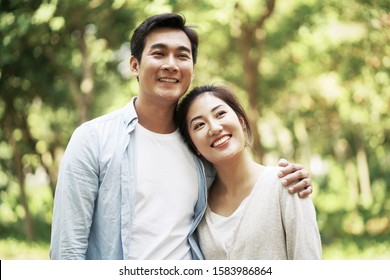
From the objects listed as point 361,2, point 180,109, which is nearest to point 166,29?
point 180,109

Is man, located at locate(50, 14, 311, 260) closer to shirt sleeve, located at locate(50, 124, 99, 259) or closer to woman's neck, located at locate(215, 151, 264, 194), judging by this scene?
shirt sleeve, located at locate(50, 124, 99, 259)

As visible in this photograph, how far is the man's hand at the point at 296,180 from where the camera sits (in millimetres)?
Answer: 2432

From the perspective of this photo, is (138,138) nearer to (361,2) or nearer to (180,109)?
(180,109)

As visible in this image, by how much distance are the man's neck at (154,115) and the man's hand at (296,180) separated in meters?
0.72

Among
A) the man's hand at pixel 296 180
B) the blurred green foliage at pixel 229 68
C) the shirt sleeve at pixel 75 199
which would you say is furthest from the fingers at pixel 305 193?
the blurred green foliage at pixel 229 68

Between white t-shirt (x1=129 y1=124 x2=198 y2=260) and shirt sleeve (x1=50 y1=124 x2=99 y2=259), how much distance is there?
24 centimetres

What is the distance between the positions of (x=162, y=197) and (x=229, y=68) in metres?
9.26

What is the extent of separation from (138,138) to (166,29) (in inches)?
24.1

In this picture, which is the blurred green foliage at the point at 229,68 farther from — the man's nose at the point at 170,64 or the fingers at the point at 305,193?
the fingers at the point at 305,193

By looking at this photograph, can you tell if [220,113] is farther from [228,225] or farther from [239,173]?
[228,225]

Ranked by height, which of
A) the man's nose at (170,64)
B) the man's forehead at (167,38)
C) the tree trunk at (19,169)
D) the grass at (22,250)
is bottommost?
the grass at (22,250)

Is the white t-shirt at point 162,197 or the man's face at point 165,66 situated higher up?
the man's face at point 165,66

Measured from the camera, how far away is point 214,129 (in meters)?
2.63

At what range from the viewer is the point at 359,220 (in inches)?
392
